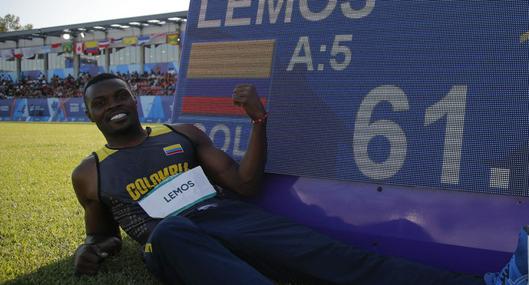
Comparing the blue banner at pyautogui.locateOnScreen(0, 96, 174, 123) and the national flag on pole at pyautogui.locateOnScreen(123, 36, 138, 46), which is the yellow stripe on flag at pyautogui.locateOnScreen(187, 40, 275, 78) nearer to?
the blue banner at pyautogui.locateOnScreen(0, 96, 174, 123)

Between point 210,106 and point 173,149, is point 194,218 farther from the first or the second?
point 210,106

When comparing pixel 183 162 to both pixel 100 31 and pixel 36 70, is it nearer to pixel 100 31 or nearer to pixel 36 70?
pixel 100 31

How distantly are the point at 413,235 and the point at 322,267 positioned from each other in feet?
1.78

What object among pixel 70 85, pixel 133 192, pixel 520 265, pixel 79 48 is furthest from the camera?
pixel 70 85

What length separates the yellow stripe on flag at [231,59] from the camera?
3111mm

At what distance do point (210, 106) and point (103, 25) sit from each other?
33703mm

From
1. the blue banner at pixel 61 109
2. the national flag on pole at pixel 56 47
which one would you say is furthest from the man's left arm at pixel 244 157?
the national flag on pole at pixel 56 47

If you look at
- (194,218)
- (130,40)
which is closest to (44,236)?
(194,218)

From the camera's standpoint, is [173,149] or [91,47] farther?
[91,47]

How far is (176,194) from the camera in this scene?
2520mm

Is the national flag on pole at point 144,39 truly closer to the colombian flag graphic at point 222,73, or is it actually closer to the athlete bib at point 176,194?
the colombian flag graphic at point 222,73

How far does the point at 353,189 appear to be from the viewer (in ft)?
8.80

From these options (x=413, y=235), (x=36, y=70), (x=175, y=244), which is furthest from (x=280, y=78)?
(x=36, y=70)

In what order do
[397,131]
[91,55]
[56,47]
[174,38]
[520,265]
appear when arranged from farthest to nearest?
[91,55]
[56,47]
[174,38]
[397,131]
[520,265]
